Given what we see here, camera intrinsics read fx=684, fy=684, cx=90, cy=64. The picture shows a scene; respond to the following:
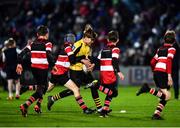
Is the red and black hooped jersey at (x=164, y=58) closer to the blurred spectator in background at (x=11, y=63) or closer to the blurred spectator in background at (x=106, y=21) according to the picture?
the blurred spectator in background at (x=11, y=63)

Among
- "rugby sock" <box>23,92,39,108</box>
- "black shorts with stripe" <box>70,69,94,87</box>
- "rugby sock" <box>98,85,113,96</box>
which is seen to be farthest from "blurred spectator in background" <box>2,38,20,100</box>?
"rugby sock" <box>98,85,113,96</box>

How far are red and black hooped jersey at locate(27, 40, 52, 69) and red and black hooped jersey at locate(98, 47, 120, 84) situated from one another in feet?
4.68

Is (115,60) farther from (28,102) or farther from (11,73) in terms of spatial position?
(11,73)

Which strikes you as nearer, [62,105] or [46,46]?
[46,46]

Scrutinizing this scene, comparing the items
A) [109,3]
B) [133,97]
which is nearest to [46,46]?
[133,97]

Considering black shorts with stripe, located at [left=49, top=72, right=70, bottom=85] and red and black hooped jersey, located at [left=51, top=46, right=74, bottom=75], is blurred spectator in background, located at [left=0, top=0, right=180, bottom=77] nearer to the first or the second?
red and black hooped jersey, located at [left=51, top=46, right=74, bottom=75]

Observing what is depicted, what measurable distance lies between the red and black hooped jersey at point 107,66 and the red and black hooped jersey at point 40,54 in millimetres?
1427

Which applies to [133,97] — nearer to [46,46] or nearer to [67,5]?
[46,46]

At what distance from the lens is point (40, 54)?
59.0ft

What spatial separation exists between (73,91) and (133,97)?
785cm

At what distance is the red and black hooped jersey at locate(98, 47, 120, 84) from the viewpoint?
17906mm

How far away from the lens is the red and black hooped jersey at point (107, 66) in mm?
17906

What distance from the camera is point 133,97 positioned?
2577 centimetres

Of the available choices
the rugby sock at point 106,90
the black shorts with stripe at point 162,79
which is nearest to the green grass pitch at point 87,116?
the rugby sock at point 106,90
